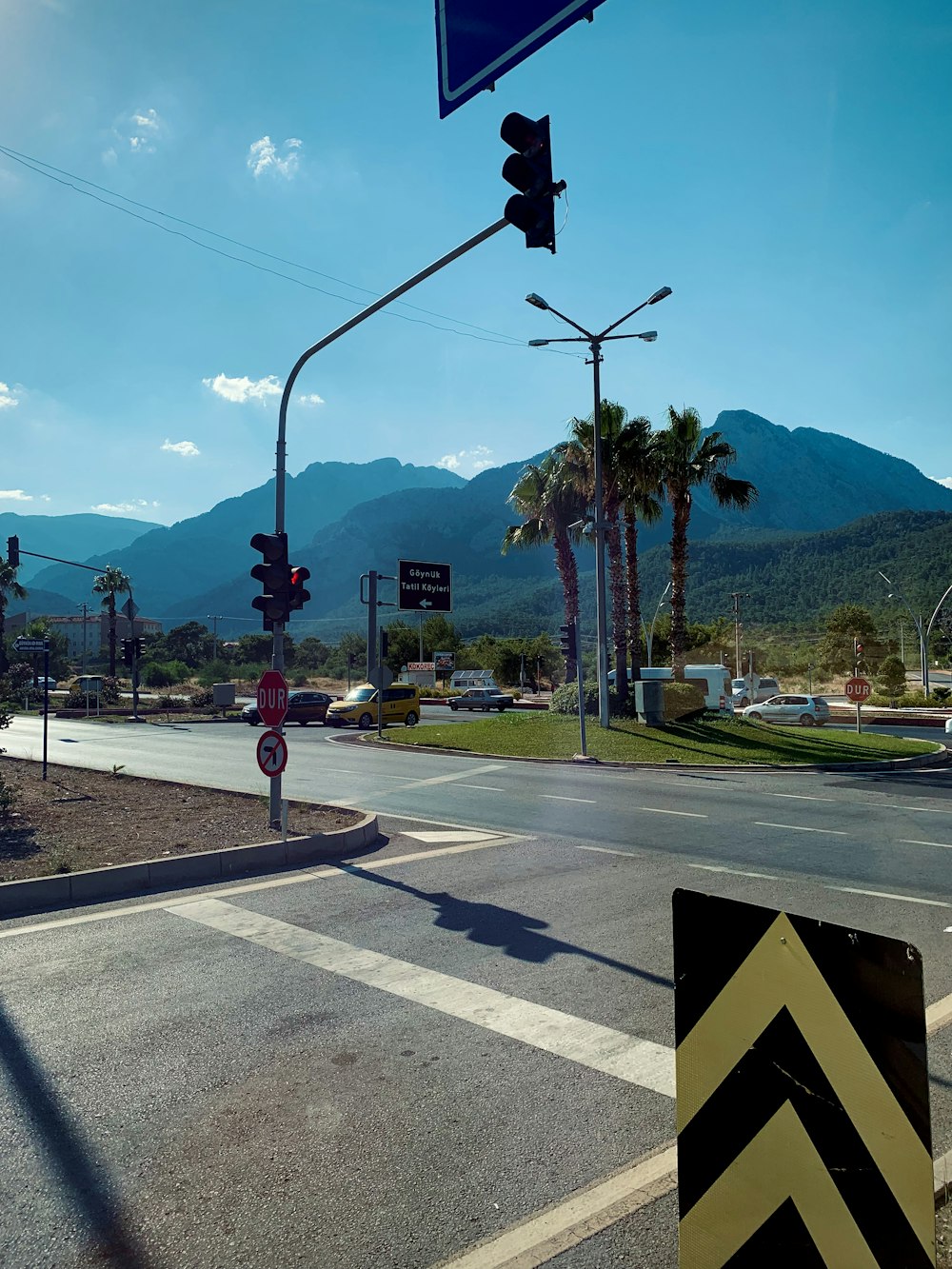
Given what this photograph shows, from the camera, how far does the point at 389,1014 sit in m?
5.29

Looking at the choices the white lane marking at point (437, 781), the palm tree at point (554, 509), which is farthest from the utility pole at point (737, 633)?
the white lane marking at point (437, 781)

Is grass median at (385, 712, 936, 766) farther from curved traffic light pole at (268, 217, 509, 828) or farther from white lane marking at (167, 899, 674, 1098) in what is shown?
white lane marking at (167, 899, 674, 1098)

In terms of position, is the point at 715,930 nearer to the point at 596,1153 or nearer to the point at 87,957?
the point at 596,1153

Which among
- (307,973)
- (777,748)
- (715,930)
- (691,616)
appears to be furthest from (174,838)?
(691,616)

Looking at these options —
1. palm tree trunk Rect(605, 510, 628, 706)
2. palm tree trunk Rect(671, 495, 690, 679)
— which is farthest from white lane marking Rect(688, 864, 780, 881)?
palm tree trunk Rect(605, 510, 628, 706)

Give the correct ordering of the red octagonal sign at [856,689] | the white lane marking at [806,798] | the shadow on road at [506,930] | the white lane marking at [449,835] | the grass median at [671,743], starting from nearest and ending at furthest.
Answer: the shadow on road at [506,930] < the white lane marking at [449,835] < the white lane marking at [806,798] < the grass median at [671,743] < the red octagonal sign at [856,689]

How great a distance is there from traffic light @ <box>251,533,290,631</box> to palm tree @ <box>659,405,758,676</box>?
57.1 feet

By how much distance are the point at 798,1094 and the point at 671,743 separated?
2166cm

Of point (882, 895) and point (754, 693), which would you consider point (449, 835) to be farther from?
point (754, 693)

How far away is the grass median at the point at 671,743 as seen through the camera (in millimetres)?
21422

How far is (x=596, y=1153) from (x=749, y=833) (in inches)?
324

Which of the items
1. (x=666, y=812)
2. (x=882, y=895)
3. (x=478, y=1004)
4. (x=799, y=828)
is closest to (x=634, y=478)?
(x=666, y=812)

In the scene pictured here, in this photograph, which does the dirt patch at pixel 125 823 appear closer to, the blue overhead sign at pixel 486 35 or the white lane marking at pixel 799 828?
the white lane marking at pixel 799 828

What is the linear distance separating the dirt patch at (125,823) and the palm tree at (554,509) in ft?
58.6
